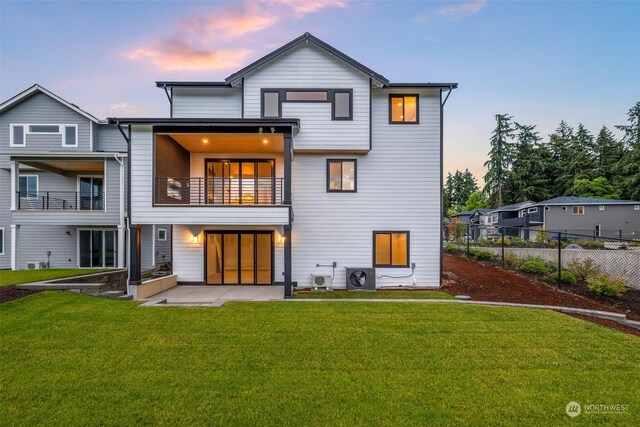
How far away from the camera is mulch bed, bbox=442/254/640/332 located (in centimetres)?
809

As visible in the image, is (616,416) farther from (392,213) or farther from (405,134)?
(405,134)

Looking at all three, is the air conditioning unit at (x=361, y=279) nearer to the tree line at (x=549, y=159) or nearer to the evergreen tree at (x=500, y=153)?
the tree line at (x=549, y=159)

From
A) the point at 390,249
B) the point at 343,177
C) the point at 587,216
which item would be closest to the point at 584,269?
the point at 390,249

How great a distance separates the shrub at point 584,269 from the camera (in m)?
9.90

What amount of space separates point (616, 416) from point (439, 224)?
25.7 ft

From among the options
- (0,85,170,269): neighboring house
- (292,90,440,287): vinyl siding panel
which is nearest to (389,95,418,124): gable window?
(292,90,440,287): vinyl siding panel

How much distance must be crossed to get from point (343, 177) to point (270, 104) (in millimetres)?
3819

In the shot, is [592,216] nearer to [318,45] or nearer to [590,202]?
[590,202]

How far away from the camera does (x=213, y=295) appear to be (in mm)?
9164

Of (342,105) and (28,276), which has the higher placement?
(342,105)

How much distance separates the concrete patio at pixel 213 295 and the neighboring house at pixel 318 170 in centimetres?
63

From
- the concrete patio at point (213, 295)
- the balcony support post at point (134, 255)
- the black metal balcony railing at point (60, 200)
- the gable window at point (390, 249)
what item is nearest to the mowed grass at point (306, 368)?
the concrete patio at point (213, 295)

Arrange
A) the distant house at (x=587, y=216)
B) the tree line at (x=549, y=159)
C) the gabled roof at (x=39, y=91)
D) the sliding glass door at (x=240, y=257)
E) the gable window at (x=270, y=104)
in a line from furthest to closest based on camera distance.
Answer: the tree line at (x=549, y=159) → the distant house at (x=587, y=216) → the gabled roof at (x=39, y=91) → the sliding glass door at (x=240, y=257) → the gable window at (x=270, y=104)

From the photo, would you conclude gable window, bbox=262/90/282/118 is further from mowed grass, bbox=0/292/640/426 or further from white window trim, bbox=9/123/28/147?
white window trim, bbox=9/123/28/147
